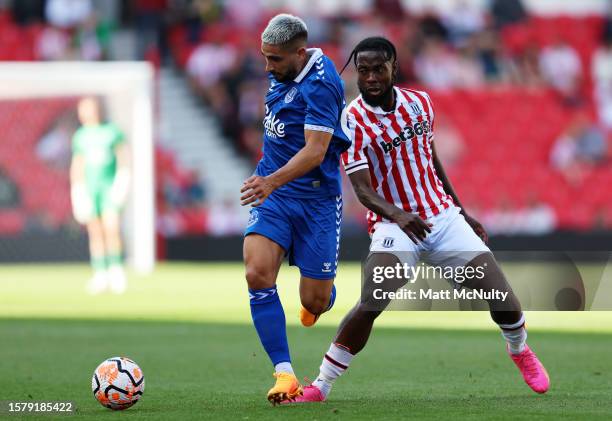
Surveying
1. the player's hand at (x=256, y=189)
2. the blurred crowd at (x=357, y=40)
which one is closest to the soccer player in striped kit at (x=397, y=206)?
the player's hand at (x=256, y=189)

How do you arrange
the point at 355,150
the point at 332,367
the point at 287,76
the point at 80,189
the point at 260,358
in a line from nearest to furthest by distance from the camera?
the point at 287,76 → the point at 332,367 → the point at 355,150 → the point at 260,358 → the point at 80,189

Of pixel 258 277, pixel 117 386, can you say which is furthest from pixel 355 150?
pixel 117 386

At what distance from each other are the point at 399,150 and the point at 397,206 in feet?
1.07

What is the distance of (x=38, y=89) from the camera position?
22.4 m

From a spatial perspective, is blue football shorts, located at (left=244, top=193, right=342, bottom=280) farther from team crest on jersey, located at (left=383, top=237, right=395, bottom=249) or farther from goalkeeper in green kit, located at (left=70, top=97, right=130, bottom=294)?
goalkeeper in green kit, located at (left=70, top=97, right=130, bottom=294)

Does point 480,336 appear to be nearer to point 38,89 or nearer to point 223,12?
point 38,89

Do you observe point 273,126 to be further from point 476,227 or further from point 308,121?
point 476,227

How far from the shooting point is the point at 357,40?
25438mm

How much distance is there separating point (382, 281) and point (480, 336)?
4.36 m

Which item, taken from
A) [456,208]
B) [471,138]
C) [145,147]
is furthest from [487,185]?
[456,208]

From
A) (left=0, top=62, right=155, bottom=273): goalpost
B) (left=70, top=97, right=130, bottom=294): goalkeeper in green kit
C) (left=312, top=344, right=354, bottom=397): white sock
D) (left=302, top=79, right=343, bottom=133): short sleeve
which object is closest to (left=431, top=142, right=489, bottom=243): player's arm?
(left=302, top=79, right=343, bottom=133): short sleeve

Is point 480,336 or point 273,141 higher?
point 273,141

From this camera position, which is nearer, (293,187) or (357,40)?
(293,187)

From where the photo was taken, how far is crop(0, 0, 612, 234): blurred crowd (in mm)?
25062
